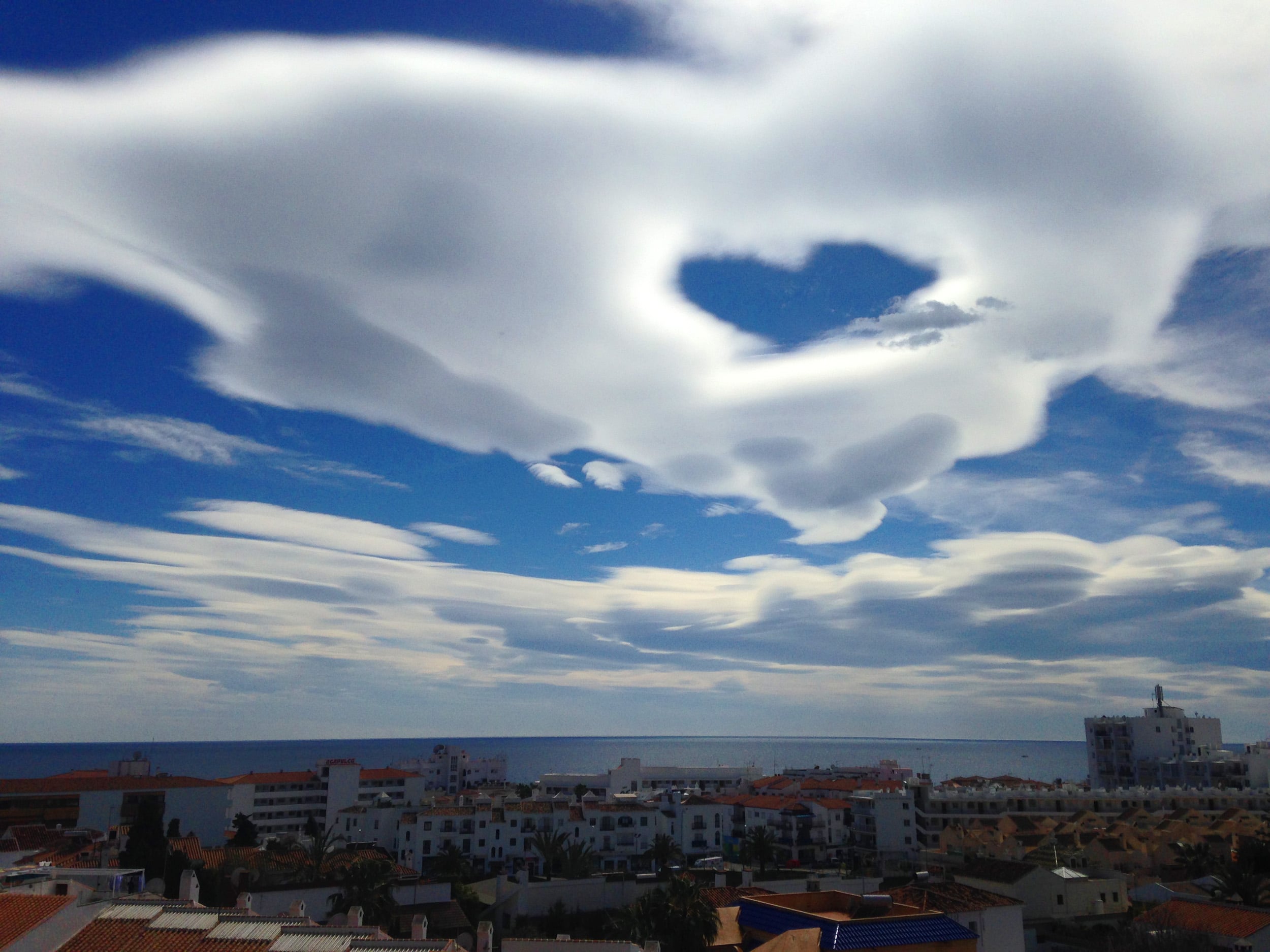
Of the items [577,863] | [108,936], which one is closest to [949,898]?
[108,936]

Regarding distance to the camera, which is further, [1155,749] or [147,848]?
[1155,749]

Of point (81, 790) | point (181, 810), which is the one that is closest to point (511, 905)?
point (181, 810)

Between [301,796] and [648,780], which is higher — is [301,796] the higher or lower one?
the higher one

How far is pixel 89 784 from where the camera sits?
302ft

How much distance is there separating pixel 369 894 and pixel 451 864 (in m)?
40.8

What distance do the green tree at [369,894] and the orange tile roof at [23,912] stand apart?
102 ft

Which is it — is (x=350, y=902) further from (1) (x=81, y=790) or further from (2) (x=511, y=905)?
(1) (x=81, y=790)

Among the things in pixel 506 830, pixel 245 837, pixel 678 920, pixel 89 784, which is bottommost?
pixel 506 830

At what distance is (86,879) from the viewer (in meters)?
40.1

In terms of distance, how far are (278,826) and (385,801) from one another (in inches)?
744

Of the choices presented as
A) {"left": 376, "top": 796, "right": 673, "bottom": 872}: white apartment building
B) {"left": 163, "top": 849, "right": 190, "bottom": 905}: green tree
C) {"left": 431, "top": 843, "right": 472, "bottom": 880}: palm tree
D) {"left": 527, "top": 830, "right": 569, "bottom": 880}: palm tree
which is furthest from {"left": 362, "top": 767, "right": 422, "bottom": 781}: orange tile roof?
{"left": 163, "top": 849, "right": 190, "bottom": 905}: green tree

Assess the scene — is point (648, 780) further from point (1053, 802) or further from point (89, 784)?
point (89, 784)

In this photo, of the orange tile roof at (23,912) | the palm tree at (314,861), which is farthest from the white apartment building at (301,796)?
the orange tile roof at (23,912)

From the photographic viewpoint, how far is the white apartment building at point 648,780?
155750mm
